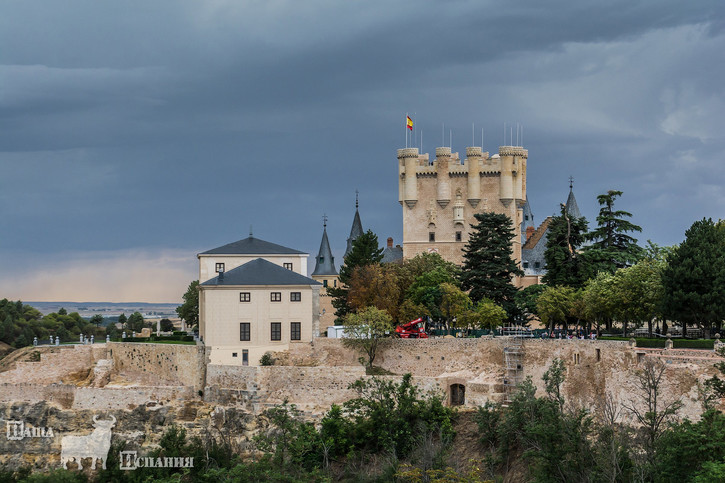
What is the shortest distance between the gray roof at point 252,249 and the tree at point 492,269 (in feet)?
35.4

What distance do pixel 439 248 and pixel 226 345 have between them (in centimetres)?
2839

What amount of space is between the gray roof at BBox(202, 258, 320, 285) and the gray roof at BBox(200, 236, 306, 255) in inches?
110

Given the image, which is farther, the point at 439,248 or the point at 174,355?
the point at 439,248

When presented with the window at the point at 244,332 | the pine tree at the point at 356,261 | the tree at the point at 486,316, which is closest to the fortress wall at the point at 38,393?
the window at the point at 244,332

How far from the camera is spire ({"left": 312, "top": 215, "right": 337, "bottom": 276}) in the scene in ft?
292

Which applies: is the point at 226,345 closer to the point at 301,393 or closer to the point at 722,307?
the point at 301,393

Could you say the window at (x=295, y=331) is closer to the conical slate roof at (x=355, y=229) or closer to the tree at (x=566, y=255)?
the tree at (x=566, y=255)

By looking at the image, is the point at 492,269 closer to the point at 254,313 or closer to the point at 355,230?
the point at 254,313

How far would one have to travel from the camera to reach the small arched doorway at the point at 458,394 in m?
48.3

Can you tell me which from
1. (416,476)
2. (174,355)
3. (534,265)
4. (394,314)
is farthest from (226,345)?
(534,265)

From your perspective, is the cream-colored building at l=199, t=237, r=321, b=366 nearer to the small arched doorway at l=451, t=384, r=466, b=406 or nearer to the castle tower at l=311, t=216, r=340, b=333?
the small arched doorway at l=451, t=384, r=466, b=406

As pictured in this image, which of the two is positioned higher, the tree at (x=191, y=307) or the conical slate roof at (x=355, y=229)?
the conical slate roof at (x=355, y=229)

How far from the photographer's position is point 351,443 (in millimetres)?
46875

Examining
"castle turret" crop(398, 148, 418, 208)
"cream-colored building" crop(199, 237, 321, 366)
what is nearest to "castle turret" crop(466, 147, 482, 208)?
"castle turret" crop(398, 148, 418, 208)
